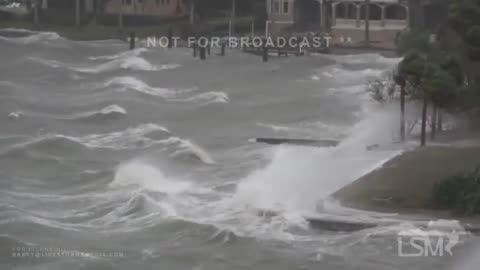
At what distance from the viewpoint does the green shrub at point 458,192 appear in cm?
2738

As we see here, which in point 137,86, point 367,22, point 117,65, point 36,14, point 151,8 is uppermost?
point 367,22

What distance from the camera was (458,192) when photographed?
2773 centimetres

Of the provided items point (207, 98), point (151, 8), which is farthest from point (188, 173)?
point (151, 8)

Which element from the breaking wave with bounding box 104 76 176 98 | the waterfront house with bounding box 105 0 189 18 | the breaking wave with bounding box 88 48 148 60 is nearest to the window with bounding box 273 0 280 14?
the waterfront house with bounding box 105 0 189 18

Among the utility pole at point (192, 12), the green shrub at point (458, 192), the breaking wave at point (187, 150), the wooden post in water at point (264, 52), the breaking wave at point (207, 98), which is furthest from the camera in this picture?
the utility pole at point (192, 12)

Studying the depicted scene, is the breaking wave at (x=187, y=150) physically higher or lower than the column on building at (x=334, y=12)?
lower

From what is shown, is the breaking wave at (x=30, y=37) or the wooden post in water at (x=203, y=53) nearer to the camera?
the wooden post in water at (x=203, y=53)

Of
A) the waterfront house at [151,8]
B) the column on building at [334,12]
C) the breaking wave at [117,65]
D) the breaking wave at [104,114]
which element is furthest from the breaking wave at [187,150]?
the waterfront house at [151,8]

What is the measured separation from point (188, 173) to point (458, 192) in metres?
10.5

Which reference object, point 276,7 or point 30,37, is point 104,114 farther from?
point 276,7

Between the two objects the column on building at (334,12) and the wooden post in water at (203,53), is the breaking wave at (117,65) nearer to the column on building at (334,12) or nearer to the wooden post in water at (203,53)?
the wooden post in water at (203,53)

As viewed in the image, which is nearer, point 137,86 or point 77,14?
point 137,86

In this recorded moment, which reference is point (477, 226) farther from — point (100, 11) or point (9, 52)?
point (100, 11)

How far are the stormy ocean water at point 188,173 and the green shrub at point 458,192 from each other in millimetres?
1259
